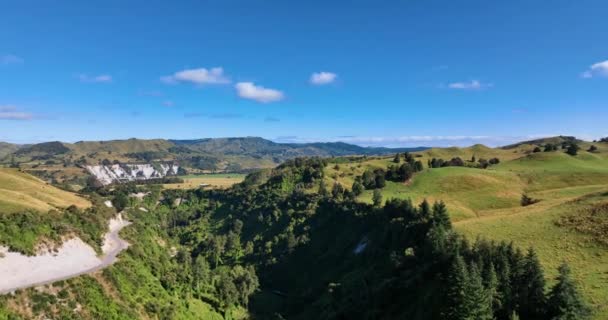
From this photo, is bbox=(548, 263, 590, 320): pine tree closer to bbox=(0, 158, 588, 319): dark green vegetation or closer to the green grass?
bbox=(0, 158, 588, 319): dark green vegetation

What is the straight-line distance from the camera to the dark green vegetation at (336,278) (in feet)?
182

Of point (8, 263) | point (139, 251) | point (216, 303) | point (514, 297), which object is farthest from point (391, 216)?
point (8, 263)

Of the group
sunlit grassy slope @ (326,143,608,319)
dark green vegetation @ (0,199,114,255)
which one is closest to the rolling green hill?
sunlit grassy slope @ (326,143,608,319)

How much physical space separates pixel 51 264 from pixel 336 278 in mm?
84838

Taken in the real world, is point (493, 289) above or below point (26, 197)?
below

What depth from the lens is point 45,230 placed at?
312ft

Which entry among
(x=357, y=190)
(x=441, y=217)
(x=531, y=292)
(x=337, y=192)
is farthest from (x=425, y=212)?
(x=337, y=192)

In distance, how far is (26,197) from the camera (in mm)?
117562

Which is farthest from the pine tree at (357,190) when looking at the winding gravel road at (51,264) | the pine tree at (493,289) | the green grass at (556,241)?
the pine tree at (493,289)

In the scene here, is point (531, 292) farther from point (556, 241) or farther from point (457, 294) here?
point (556, 241)

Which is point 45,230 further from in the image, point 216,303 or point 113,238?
point 216,303

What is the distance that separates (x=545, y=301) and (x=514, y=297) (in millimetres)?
5189

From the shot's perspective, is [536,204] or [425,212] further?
[536,204]

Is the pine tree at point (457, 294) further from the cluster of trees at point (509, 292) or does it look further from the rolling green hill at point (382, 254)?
the rolling green hill at point (382, 254)
